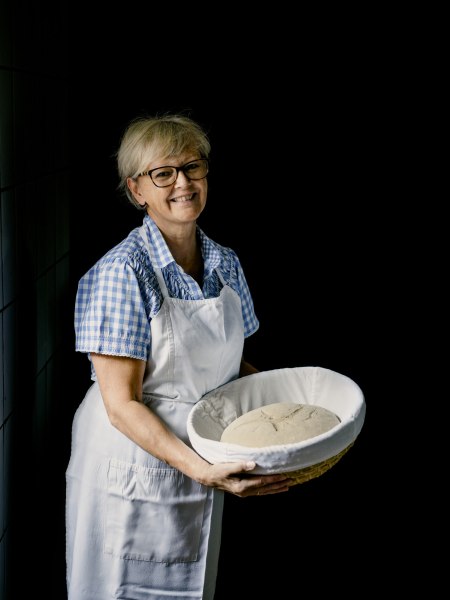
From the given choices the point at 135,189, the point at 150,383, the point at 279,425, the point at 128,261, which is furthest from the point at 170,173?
the point at 279,425

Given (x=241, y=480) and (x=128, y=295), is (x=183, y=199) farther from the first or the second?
(x=241, y=480)

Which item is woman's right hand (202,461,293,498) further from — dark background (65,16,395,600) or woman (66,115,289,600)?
dark background (65,16,395,600)

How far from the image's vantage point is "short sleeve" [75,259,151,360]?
173 cm

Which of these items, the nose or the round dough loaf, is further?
the nose

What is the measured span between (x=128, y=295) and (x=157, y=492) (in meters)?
0.48

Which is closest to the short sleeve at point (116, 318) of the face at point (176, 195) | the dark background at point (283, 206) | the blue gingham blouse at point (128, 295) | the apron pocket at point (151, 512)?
the blue gingham blouse at point (128, 295)

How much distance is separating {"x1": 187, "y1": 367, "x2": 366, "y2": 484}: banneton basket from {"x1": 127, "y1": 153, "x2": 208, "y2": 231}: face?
1.43ft

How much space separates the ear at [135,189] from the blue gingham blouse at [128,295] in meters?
0.05

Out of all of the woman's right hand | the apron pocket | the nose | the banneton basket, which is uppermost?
the nose

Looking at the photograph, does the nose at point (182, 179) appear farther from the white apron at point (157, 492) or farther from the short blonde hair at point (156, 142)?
the white apron at point (157, 492)

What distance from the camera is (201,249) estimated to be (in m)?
2.02

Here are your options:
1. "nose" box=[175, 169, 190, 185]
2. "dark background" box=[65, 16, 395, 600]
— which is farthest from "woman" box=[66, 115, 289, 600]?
"dark background" box=[65, 16, 395, 600]

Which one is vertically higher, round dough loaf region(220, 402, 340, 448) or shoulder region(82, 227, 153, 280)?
shoulder region(82, 227, 153, 280)


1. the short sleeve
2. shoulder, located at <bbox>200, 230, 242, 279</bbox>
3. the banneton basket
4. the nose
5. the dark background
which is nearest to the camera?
the banneton basket
